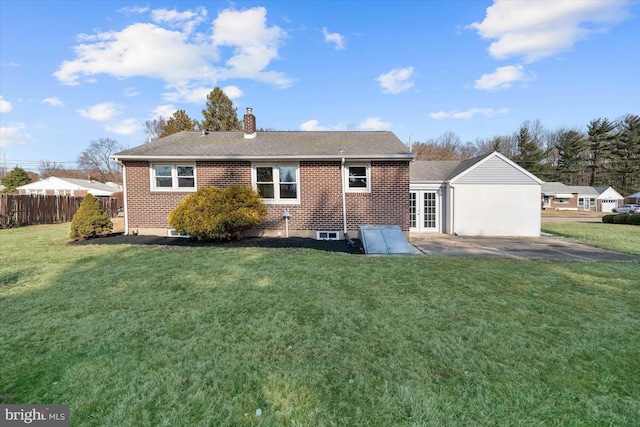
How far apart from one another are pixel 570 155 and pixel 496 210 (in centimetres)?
4724

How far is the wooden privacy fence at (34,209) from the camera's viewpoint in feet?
51.4

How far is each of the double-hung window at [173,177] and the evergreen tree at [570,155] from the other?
56.6 m

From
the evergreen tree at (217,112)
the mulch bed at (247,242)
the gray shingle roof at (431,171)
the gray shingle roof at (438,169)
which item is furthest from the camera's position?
the evergreen tree at (217,112)

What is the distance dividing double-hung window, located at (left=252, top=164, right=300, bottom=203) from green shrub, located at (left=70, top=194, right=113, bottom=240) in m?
5.51

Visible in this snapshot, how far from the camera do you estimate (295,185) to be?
11.2 metres

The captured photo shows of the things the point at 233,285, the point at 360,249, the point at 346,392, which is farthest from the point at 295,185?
the point at 346,392

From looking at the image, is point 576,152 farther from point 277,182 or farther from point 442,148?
point 277,182

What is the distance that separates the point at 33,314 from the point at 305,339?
3.70 metres

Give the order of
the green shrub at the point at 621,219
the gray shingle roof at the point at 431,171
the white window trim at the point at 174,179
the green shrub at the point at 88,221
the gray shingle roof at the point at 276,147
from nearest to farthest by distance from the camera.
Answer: the green shrub at the point at 88,221 → the gray shingle roof at the point at 276,147 → the white window trim at the point at 174,179 → the gray shingle roof at the point at 431,171 → the green shrub at the point at 621,219

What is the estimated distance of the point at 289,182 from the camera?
11.2m

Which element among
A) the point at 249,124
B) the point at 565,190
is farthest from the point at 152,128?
the point at 565,190

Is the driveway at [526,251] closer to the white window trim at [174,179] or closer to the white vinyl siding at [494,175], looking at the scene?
the white vinyl siding at [494,175]

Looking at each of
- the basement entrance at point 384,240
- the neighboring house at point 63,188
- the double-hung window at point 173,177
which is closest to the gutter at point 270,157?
the double-hung window at point 173,177

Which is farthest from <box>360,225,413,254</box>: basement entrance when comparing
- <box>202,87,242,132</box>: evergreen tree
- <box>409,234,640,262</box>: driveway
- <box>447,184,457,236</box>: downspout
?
<box>202,87,242,132</box>: evergreen tree
